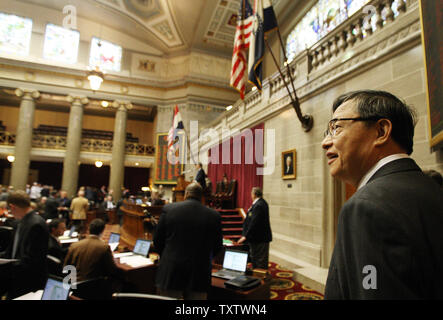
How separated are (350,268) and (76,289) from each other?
3.05 metres

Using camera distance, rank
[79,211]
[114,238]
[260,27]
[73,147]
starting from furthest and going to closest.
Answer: [73,147] → [79,211] → [260,27] → [114,238]

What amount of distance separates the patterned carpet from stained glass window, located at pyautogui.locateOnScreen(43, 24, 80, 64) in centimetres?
1787

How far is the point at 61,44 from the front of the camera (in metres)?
16.7

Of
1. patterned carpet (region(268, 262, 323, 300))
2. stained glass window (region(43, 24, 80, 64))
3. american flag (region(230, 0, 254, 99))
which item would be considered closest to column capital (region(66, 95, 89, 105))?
stained glass window (region(43, 24, 80, 64))

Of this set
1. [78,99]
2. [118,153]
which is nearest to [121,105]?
[78,99]

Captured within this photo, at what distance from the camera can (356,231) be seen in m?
0.64

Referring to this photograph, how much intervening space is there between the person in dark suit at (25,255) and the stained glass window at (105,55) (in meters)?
16.7

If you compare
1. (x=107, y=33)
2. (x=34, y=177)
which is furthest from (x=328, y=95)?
(x=34, y=177)

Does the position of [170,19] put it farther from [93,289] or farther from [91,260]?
[93,289]

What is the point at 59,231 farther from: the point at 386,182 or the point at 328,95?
the point at 328,95

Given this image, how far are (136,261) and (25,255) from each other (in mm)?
1329

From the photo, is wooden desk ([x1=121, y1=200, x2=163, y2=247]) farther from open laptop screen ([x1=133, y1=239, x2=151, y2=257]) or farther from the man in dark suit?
the man in dark suit

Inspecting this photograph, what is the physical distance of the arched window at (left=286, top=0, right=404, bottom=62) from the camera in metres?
8.59

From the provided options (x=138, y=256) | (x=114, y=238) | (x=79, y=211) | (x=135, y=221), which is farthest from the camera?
(x=79, y=211)
